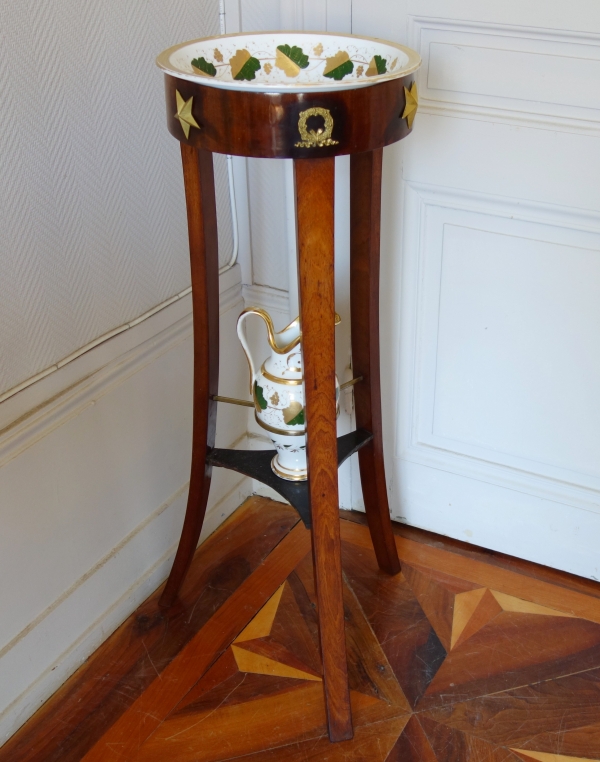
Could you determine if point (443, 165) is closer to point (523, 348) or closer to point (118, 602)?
point (523, 348)

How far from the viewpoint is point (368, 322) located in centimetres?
118

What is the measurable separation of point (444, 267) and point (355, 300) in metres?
0.19

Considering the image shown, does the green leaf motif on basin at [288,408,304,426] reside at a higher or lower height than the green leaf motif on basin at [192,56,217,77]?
lower

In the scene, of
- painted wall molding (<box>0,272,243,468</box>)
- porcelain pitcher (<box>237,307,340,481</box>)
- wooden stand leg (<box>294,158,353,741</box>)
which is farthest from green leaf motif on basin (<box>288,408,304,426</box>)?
painted wall molding (<box>0,272,243,468</box>)

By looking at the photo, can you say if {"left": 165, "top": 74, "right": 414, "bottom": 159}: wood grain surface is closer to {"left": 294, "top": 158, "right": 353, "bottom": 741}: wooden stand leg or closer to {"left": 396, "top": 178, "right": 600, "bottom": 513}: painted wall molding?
{"left": 294, "top": 158, "right": 353, "bottom": 741}: wooden stand leg

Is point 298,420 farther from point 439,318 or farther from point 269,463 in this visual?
point 439,318

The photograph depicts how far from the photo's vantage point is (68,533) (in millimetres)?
1216

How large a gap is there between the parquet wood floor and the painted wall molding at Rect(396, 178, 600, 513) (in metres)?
0.19

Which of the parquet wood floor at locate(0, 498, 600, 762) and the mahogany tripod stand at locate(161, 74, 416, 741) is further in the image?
the parquet wood floor at locate(0, 498, 600, 762)

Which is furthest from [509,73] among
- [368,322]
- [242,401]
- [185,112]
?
[242,401]

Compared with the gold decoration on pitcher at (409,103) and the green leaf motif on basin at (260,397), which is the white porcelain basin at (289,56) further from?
the green leaf motif on basin at (260,397)

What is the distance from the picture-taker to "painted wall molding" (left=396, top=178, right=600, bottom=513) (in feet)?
3.86

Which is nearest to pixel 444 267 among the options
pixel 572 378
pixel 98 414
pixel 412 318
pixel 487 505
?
pixel 412 318

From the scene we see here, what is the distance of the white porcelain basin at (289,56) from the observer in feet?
3.26
